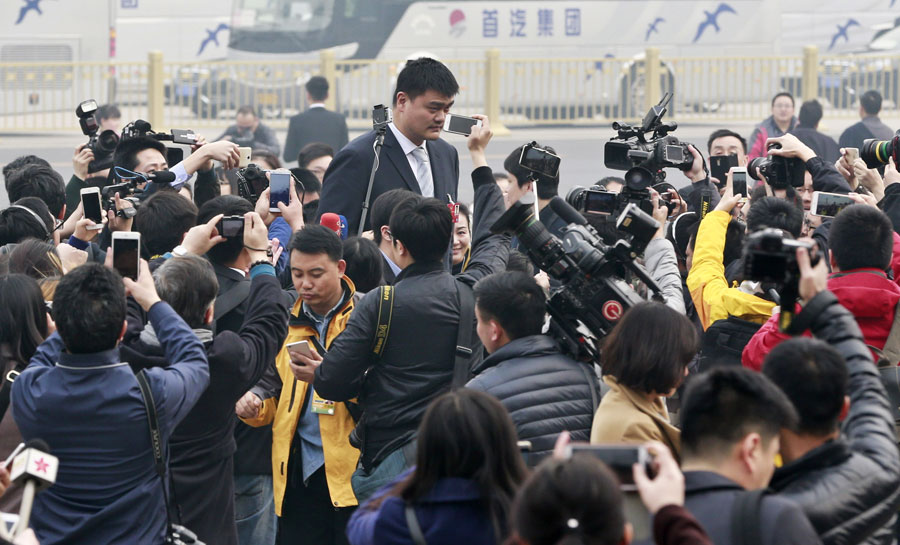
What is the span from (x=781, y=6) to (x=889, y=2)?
203cm

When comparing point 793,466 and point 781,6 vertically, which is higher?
point 781,6

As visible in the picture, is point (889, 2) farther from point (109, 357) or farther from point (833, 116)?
point (109, 357)

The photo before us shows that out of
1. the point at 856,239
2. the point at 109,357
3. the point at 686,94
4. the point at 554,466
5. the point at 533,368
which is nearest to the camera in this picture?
the point at 554,466

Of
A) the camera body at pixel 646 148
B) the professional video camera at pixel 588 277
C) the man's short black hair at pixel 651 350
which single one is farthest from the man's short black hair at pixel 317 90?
the man's short black hair at pixel 651 350

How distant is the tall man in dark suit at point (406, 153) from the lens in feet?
18.6

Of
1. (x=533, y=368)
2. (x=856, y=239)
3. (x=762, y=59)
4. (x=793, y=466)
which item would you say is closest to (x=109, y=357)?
(x=533, y=368)

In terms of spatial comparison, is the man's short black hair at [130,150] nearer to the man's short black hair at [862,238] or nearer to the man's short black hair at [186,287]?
the man's short black hair at [186,287]

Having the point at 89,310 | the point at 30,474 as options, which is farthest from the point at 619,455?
the point at 89,310

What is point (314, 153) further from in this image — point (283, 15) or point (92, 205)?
point (283, 15)

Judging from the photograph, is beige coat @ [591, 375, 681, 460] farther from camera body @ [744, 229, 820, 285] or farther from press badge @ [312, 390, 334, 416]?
press badge @ [312, 390, 334, 416]

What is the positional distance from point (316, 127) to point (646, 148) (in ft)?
29.7

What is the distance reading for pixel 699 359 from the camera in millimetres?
5078

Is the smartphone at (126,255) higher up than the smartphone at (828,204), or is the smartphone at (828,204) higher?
the smartphone at (828,204)

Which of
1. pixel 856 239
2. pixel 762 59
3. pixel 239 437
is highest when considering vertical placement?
pixel 762 59
